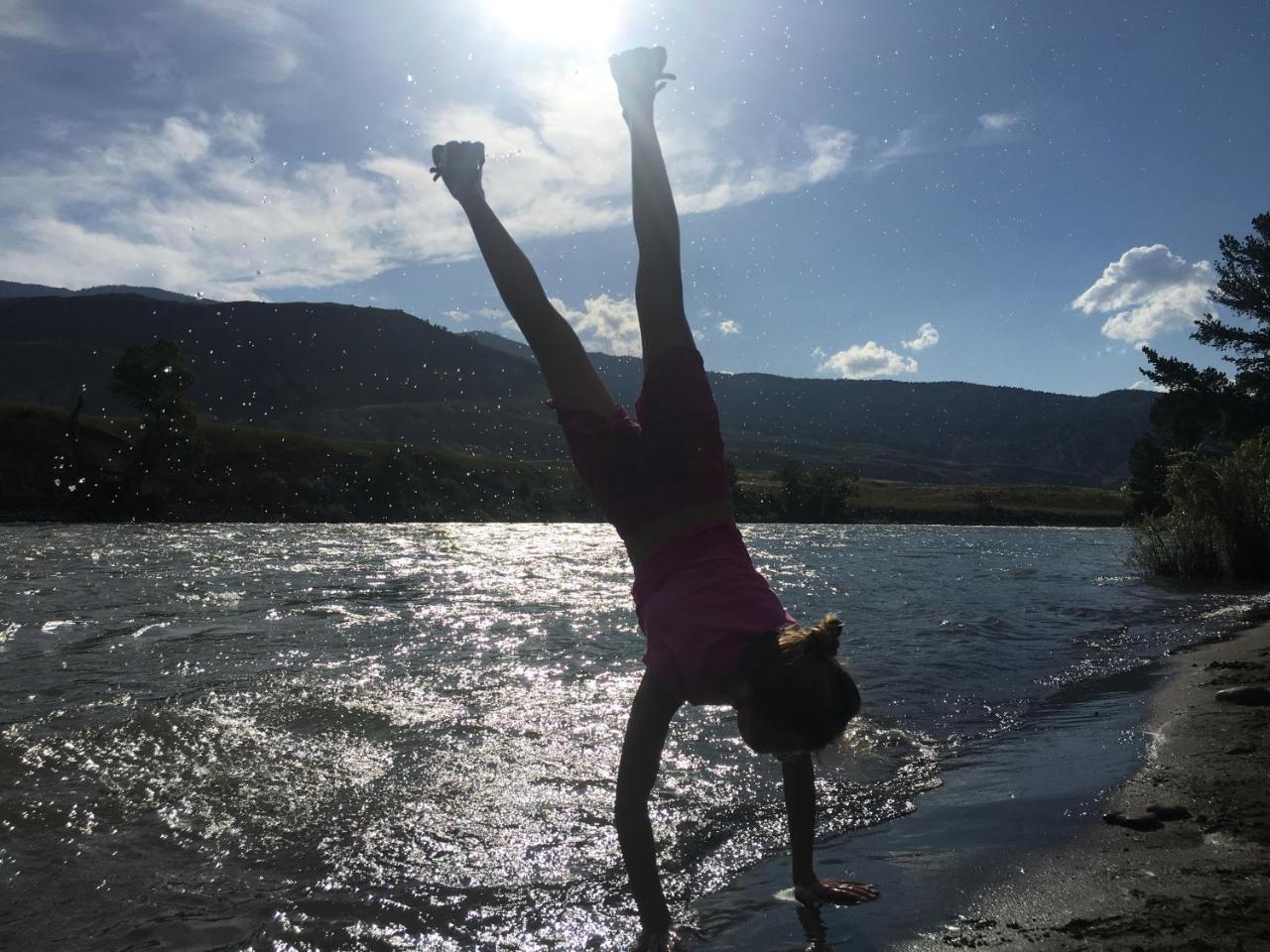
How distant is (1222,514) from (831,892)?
67.6ft

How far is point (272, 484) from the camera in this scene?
61.7 metres

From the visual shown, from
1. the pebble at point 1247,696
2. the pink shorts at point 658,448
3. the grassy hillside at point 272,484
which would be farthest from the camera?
the grassy hillside at point 272,484

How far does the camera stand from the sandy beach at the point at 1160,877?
10.1ft

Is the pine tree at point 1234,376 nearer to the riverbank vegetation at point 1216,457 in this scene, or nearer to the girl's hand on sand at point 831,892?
the riverbank vegetation at point 1216,457

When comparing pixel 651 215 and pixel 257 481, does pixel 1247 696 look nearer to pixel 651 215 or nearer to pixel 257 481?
pixel 651 215

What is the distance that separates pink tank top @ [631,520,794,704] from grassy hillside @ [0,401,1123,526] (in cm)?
5602

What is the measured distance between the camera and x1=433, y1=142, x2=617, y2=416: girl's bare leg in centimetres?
400

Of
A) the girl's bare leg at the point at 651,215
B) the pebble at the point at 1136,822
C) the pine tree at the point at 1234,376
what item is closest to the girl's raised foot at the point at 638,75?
the girl's bare leg at the point at 651,215

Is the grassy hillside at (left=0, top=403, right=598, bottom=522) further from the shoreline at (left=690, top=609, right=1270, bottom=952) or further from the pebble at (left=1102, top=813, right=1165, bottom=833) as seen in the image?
the pebble at (left=1102, top=813, right=1165, bottom=833)

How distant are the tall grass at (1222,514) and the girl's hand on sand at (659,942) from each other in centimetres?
2105

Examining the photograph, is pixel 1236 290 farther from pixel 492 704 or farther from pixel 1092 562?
pixel 492 704

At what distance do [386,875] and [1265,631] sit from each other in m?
12.0

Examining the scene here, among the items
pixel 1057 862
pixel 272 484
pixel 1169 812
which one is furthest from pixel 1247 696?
pixel 272 484

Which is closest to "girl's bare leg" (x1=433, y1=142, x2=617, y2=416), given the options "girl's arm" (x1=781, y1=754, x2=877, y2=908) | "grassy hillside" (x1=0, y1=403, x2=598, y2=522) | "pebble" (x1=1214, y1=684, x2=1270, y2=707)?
"girl's arm" (x1=781, y1=754, x2=877, y2=908)
